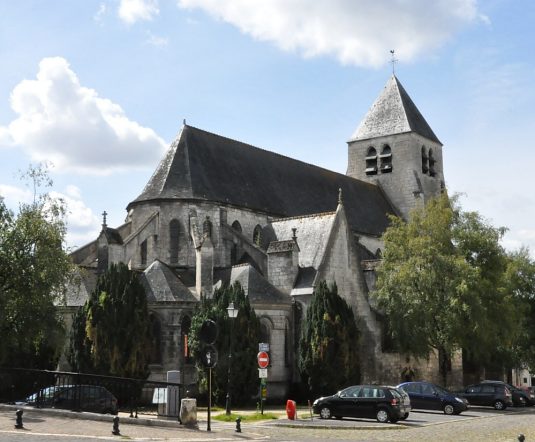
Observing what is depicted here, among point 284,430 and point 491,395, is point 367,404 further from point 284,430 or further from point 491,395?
point 491,395

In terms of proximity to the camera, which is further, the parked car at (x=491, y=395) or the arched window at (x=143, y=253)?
the arched window at (x=143, y=253)

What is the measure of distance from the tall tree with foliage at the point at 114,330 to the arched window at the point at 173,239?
766 centimetres

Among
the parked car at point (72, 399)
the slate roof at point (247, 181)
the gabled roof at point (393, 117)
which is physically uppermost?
the gabled roof at point (393, 117)

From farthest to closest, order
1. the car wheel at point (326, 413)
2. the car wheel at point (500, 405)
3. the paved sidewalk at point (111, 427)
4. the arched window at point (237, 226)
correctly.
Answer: the arched window at point (237, 226)
the car wheel at point (500, 405)
the car wheel at point (326, 413)
the paved sidewalk at point (111, 427)

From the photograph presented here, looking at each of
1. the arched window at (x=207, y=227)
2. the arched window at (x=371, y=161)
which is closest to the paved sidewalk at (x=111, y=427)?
the arched window at (x=207, y=227)

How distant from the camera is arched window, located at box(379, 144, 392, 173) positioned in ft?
203

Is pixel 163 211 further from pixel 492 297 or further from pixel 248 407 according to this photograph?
pixel 492 297

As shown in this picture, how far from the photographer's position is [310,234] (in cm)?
3975

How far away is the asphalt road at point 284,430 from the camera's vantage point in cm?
1742

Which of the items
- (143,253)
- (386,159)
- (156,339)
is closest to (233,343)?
(156,339)

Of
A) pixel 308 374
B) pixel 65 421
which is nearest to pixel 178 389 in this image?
pixel 65 421

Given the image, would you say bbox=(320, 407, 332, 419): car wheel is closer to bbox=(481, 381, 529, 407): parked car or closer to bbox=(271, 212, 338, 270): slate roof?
bbox=(271, 212, 338, 270): slate roof

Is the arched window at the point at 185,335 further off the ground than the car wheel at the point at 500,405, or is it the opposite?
the arched window at the point at 185,335

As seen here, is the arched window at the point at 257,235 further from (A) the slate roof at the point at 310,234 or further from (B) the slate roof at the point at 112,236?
(B) the slate roof at the point at 112,236
